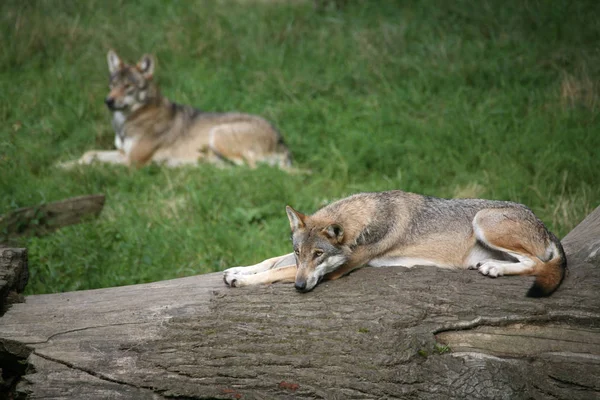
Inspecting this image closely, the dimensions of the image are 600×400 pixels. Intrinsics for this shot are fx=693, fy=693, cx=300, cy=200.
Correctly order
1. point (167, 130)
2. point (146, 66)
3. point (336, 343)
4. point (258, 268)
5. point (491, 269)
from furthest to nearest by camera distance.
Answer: point (167, 130), point (146, 66), point (258, 268), point (491, 269), point (336, 343)

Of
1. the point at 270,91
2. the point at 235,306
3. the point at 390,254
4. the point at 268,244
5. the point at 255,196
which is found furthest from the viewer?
the point at 270,91

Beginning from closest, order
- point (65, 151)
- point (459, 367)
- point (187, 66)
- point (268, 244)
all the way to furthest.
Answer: point (459, 367) < point (268, 244) < point (65, 151) < point (187, 66)

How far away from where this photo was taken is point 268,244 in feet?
25.5

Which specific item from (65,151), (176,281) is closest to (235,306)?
(176,281)

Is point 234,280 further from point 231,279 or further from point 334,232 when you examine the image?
point 334,232

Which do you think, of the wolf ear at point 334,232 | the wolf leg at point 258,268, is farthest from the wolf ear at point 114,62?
the wolf ear at point 334,232

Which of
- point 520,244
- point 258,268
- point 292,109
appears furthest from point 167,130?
point 520,244

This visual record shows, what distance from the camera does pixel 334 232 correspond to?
5.38m

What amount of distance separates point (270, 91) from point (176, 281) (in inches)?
267

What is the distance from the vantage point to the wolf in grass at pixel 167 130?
10875 millimetres

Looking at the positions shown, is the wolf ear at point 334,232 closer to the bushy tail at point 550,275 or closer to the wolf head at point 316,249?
the wolf head at point 316,249

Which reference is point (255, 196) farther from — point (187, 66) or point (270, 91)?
point (187, 66)

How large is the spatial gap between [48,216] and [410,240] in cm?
439

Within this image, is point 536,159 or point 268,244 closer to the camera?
point 268,244
